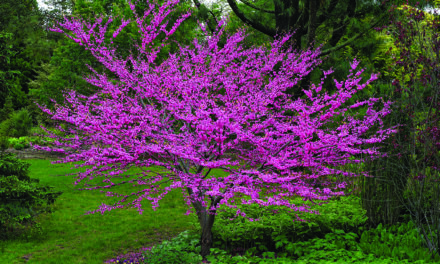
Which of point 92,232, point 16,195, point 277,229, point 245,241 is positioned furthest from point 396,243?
point 16,195

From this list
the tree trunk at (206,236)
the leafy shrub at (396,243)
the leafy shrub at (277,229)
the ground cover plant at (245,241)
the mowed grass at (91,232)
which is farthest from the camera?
the mowed grass at (91,232)

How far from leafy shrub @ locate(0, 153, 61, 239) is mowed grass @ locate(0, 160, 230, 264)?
431 mm

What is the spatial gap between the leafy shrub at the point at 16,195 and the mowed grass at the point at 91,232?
1.41 ft

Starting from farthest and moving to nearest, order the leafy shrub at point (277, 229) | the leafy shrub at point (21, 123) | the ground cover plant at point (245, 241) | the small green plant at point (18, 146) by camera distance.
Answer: the leafy shrub at point (21, 123)
the small green plant at point (18, 146)
the leafy shrub at point (277, 229)
the ground cover plant at point (245, 241)

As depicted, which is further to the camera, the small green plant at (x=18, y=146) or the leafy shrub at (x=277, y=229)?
the small green plant at (x=18, y=146)

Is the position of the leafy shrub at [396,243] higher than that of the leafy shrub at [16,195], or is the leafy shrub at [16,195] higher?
the leafy shrub at [16,195]

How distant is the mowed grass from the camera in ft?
18.3

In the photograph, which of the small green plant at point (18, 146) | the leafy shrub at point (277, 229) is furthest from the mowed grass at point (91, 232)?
the small green plant at point (18, 146)

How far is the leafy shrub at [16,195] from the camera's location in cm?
601

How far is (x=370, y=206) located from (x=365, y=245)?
107 centimetres

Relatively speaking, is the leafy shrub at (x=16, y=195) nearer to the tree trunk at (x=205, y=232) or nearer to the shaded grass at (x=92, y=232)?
the shaded grass at (x=92, y=232)

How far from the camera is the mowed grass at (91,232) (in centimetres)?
559

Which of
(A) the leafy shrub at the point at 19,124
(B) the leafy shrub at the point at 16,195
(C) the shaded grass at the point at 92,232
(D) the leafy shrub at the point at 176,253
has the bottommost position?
(C) the shaded grass at the point at 92,232

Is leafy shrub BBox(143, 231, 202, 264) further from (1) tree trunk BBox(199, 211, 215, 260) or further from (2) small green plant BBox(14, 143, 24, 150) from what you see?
(2) small green plant BBox(14, 143, 24, 150)
